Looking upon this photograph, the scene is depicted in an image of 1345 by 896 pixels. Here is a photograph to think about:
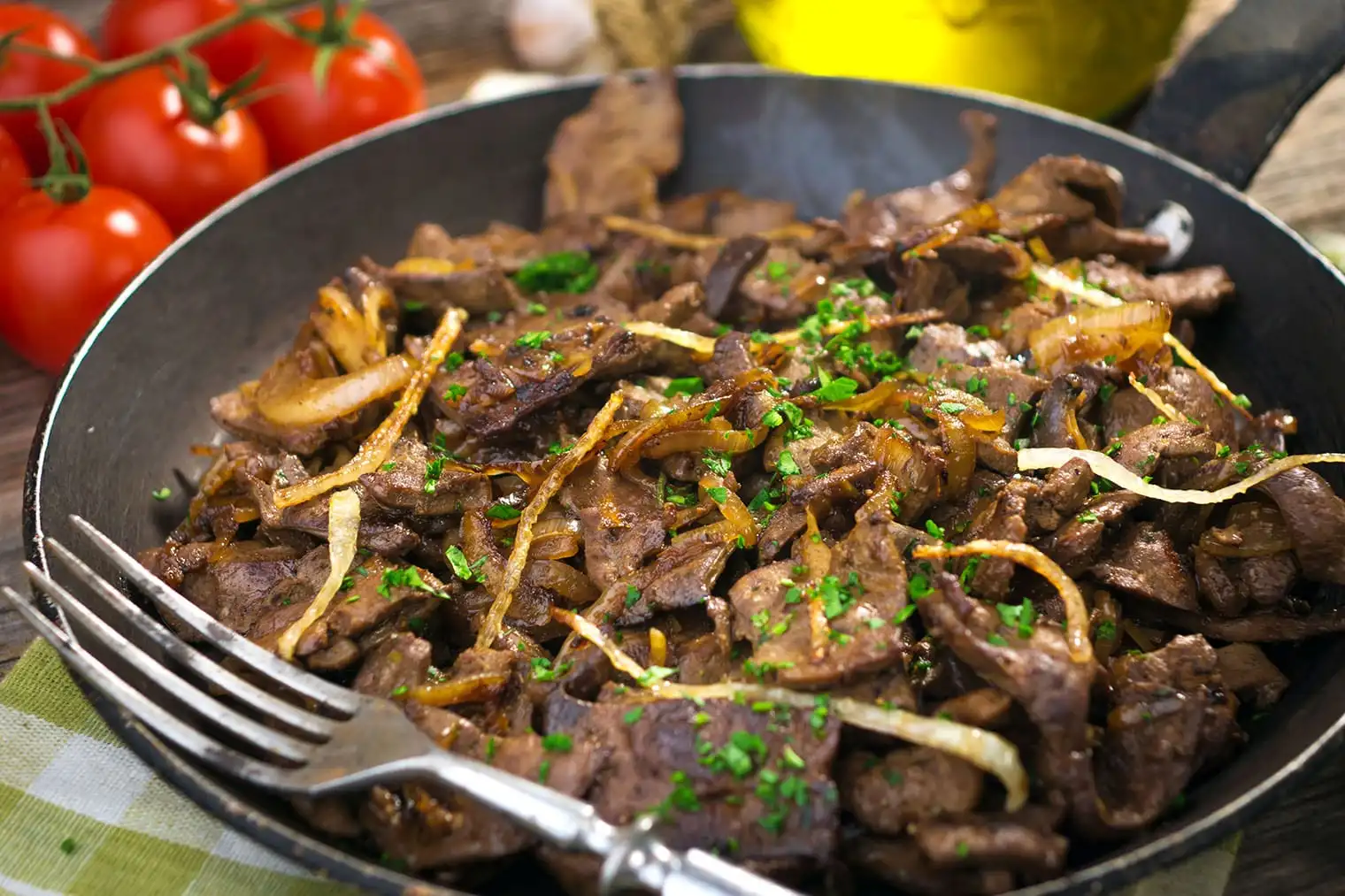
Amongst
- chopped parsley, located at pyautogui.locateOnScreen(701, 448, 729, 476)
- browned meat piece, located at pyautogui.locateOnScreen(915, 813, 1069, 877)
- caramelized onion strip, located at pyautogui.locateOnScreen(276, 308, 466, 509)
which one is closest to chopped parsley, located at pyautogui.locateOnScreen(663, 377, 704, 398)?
chopped parsley, located at pyautogui.locateOnScreen(701, 448, 729, 476)

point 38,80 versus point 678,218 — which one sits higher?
point 678,218

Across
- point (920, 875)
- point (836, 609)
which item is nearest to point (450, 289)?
point (836, 609)

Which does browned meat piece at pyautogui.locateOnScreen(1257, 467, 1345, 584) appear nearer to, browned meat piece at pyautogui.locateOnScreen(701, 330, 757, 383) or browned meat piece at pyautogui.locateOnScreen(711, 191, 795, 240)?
browned meat piece at pyautogui.locateOnScreen(701, 330, 757, 383)

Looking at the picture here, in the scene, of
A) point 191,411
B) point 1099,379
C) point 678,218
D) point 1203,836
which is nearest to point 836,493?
point 1099,379

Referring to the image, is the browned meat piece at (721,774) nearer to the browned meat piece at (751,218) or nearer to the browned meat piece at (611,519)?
the browned meat piece at (611,519)

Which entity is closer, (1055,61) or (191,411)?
(191,411)

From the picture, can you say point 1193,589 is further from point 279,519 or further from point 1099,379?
point 279,519

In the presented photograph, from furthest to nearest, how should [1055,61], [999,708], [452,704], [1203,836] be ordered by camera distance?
[1055,61] → [452,704] → [999,708] → [1203,836]

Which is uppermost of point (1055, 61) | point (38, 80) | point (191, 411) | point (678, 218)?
point (1055, 61)
